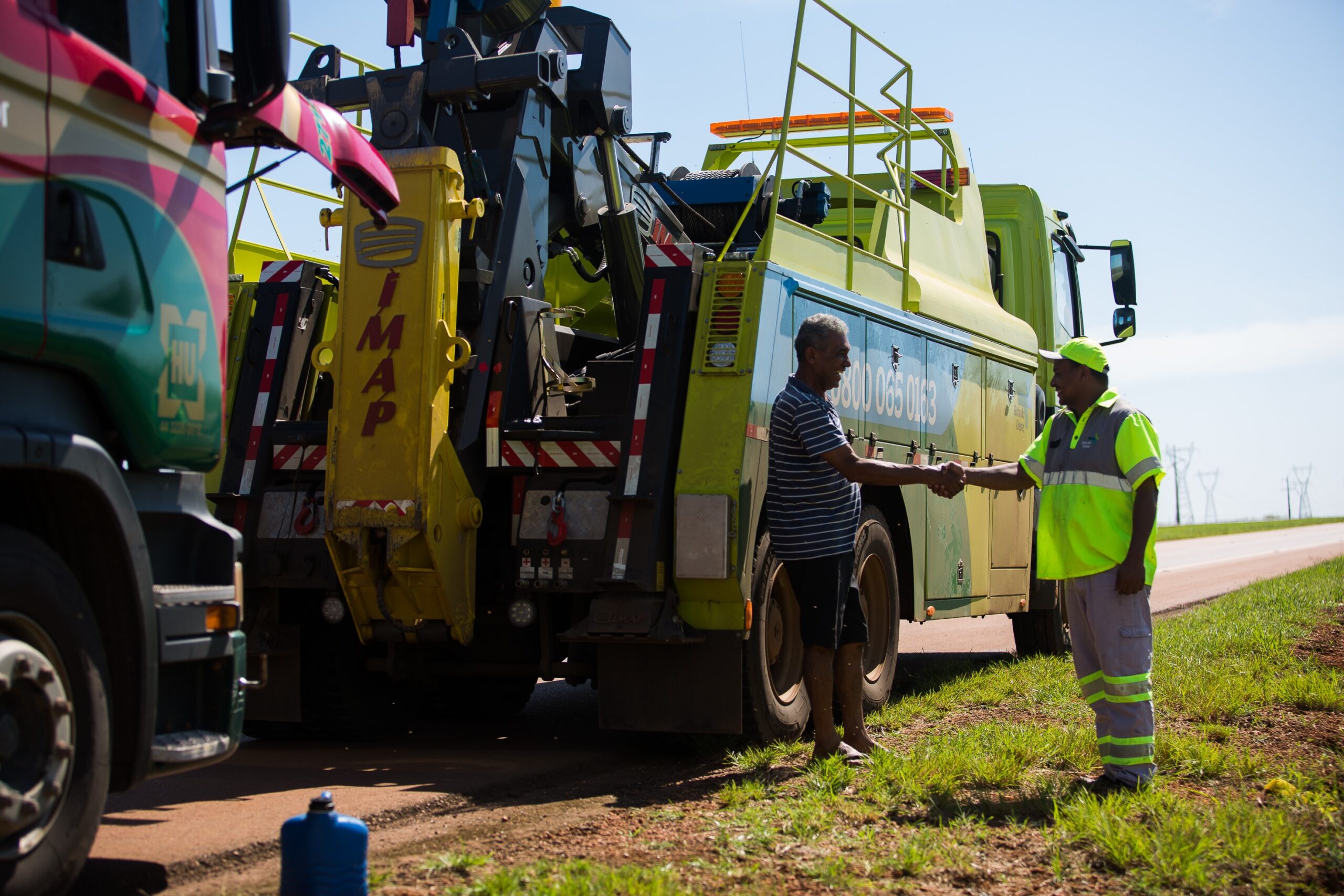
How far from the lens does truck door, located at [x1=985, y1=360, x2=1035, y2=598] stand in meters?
8.82

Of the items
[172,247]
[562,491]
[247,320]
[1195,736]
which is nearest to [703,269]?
[562,491]

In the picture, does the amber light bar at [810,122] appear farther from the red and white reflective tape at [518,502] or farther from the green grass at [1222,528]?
the green grass at [1222,528]

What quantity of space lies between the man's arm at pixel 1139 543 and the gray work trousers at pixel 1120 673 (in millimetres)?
51

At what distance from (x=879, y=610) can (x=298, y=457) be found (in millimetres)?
3226

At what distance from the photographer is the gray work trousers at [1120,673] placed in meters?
5.16

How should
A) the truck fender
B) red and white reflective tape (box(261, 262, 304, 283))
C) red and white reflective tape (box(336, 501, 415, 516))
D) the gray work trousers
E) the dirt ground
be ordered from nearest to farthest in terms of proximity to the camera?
the truck fender, the dirt ground, the gray work trousers, red and white reflective tape (box(336, 501, 415, 516)), red and white reflective tape (box(261, 262, 304, 283))

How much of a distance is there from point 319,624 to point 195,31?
3.21 metres

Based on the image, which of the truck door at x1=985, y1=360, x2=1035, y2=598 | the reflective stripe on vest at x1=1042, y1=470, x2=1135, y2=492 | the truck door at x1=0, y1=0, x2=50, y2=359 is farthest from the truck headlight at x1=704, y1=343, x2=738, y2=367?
the truck door at x1=985, y1=360, x2=1035, y2=598

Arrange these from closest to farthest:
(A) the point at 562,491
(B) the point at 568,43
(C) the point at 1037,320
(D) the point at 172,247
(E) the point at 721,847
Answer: (D) the point at 172,247 < (E) the point at 721,847 < (A) the point at 562,491 < (B) the point at 568,43 < (C) the point at 1037,320

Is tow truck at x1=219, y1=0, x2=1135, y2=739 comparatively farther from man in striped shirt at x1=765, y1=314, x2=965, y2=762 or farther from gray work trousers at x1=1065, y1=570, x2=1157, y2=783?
gray work trousers at x1=1065, y1=570, x2=1157, y2=783

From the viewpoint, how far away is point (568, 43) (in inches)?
267

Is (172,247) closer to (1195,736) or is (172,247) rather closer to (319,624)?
(319,624)

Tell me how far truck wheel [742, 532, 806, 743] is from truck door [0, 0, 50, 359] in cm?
340

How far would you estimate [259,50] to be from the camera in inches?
147
